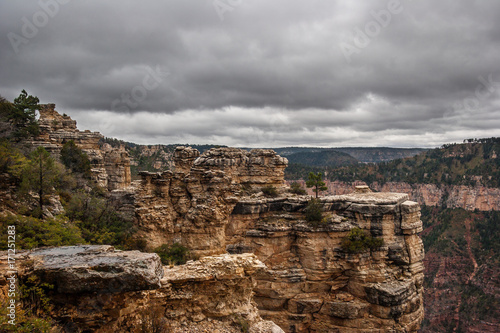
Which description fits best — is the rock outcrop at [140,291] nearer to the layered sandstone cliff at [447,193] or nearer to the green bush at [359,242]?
the green bush at [359,242]

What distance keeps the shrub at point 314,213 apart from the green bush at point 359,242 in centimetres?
300

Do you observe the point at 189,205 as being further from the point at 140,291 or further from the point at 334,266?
the point at 140,291

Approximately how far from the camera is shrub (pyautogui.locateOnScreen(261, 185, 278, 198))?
98.2 feet

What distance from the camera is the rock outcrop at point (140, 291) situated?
29.4 feet

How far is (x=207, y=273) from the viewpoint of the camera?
41.2 feet

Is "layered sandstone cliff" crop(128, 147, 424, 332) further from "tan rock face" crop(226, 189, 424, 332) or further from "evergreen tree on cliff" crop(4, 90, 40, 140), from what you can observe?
"evergreen tree on cliff" crop(4, 90, 40, 140)

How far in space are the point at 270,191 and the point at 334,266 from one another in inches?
364

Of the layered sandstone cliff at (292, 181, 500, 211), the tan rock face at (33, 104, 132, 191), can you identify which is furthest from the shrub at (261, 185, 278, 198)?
the layered sandstone cliff at (292, 181, 500, 211)

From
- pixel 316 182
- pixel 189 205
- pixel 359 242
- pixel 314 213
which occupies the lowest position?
pixel 359 242

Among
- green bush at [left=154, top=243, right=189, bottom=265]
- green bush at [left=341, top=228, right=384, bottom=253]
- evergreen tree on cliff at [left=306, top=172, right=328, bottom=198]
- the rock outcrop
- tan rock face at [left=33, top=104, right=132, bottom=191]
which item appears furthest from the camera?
evergreen tree on cliff at [left=306, top=172, right=328, bottom=198]

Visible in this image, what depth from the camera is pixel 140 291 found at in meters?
10.7

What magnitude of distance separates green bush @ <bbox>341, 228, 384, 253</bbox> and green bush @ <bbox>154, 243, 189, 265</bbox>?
567 inches

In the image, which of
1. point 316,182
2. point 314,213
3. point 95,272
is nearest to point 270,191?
point 314,213

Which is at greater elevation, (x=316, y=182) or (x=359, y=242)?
(x=316, y=182)
